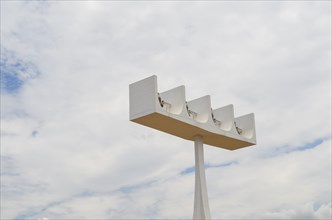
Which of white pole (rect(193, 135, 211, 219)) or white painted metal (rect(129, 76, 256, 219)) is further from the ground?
white painted metal (rect(129, 76, 256, 219))

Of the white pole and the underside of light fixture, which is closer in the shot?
the underside of light fixture

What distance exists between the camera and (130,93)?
18.9m

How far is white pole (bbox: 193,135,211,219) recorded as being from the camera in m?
20.3

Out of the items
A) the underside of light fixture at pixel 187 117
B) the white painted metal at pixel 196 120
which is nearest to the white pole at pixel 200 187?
the white painted metal at pixel 196 120

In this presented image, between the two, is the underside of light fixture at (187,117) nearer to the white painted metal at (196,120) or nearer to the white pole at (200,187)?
the white painted metal at (196,120)

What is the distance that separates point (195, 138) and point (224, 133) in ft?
3.67

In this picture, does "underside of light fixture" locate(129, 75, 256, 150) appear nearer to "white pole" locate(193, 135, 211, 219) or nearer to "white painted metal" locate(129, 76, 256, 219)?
"white painted metal" locate(129, 76, 256, 219)

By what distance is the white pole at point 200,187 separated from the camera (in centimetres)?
2030

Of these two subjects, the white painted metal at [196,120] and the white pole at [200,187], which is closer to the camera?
the white painted metal at [196,120]

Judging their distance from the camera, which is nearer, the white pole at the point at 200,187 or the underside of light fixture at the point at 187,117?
the underside of light fixture at the point at 187,117

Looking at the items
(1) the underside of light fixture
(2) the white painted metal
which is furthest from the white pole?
(1) the underside of light fixture

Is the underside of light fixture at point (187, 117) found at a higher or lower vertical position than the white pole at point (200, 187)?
higher

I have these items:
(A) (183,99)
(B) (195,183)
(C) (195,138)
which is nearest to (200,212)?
(B) (195,183)

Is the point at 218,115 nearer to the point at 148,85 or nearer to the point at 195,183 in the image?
the point at 195,183
